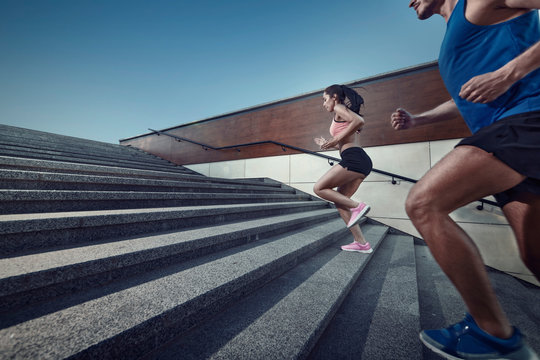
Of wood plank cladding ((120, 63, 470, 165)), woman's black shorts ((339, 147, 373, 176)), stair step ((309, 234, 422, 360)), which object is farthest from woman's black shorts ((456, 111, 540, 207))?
wood plank cladding ((120, 63, 470, 165))

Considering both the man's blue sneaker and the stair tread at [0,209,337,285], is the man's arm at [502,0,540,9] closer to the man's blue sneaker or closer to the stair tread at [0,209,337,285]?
the man's blue sneaker

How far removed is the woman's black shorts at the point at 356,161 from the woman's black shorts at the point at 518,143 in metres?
1.29

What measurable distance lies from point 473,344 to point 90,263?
1.57 metres

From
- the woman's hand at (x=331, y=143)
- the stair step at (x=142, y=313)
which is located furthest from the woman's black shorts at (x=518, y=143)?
the woman's hand at (x=331, y=143)

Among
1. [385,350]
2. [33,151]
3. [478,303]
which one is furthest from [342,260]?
[33,151]

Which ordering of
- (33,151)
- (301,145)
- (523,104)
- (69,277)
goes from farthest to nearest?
(301,145), (33,151), (69,277), (523,104)

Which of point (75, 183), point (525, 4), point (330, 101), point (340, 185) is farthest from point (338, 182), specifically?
point (75, 183)

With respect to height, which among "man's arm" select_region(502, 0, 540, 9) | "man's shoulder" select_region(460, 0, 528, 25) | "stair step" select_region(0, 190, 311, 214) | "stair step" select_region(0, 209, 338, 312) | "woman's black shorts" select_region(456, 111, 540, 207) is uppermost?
"man's shoulder" select_region(460, 0, 528, 25)

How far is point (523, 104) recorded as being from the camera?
0.73 metres

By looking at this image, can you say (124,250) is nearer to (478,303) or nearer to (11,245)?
(11,245)

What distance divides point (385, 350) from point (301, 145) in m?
4.36

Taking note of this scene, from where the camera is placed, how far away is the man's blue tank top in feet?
2.47

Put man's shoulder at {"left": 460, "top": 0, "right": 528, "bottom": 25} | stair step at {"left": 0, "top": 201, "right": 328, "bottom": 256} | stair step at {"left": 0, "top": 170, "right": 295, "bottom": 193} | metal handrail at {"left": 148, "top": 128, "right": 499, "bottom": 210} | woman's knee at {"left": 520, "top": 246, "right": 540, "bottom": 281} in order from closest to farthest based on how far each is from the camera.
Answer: man's shoulder at {"left": 460, "top": 0, "right": 528, "bottom": 25} < woman's knee at {"left": 520, "top": 246, "right": 540, "bottom": 281} < stair step at {"left": 0, "top": 201, "right": 328, "bottom": 256} < stair step at {"left": 0, "top": 170, "right": 295, "bottom": 193} < metal handrail at {"left": 148, "top": 128, "right": 499, "bottom": 210}

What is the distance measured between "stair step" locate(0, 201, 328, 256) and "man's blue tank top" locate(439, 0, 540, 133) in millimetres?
1982
